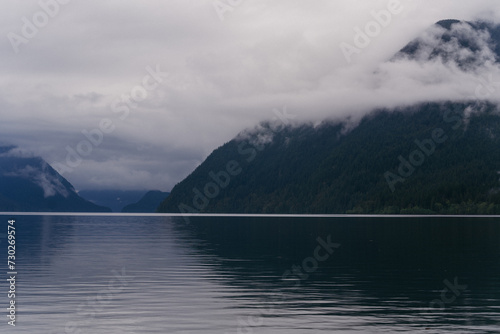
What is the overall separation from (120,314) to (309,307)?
1433 cm

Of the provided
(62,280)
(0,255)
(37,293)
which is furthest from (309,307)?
(0,255)

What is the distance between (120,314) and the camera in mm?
47000

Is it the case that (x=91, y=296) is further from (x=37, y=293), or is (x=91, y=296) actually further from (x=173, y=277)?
(x=173, y=277)

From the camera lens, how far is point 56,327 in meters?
42.4

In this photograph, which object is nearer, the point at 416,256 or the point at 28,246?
the point at 416,256

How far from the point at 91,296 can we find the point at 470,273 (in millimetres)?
41049

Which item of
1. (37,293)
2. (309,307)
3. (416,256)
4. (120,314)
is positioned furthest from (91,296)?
(416,256)

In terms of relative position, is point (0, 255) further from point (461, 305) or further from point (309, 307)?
point (461, 305)

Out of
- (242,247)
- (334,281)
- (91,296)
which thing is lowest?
(242,247)

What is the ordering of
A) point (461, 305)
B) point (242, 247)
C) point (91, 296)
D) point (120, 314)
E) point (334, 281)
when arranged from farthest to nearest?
point (242, 247), point (334, 281), point (91, 296), point (461, 305), point (120, 314)

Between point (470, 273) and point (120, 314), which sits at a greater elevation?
point (120, 314)

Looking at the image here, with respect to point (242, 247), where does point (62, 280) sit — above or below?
above

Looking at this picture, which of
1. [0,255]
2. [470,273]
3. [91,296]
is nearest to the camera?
[91,296]

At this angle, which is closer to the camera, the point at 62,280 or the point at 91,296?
the point at 91,296
